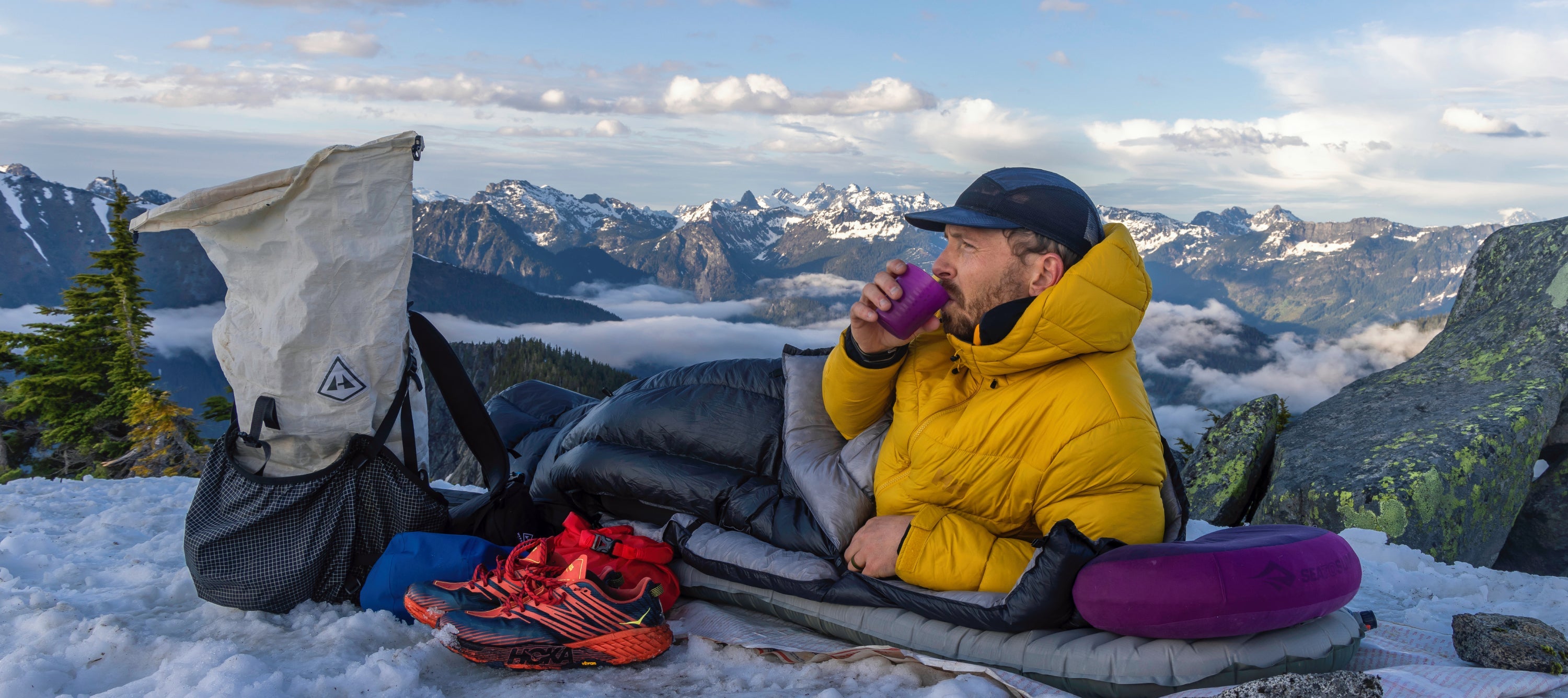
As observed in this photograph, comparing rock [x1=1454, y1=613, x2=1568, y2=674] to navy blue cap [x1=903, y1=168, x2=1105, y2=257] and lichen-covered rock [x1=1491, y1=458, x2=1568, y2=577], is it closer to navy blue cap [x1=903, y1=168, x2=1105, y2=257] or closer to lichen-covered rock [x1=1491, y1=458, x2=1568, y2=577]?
navy blue cap [x1=903, y1=168, x2=1105, y2=257]

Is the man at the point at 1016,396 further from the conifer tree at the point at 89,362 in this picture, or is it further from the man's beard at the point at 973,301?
the conifer tree at the point at 89,362

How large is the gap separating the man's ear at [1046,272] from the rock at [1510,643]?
218 centimetres

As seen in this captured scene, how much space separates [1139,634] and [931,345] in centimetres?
140

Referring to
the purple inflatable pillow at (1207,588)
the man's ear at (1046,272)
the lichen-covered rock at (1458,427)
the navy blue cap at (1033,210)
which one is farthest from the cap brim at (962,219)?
the lichen-covered rock at (1458,427)

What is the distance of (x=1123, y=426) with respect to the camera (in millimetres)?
3004

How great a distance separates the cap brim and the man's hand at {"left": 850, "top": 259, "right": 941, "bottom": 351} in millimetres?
231

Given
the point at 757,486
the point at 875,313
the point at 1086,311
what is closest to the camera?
the point at 1086,311

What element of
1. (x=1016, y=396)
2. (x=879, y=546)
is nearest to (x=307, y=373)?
(x=879, y=546)

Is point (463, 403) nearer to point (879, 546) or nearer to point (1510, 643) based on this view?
point (879, 546)

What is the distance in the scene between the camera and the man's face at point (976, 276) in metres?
3.24

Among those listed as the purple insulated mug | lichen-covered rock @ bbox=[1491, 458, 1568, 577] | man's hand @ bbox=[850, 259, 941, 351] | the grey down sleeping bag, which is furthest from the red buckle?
lichen-covered rock @ bbox=[1491, 458, 1568, 577]

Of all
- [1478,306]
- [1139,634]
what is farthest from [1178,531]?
[1478,306]

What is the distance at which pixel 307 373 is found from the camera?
12.3ft

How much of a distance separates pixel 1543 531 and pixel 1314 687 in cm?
674
